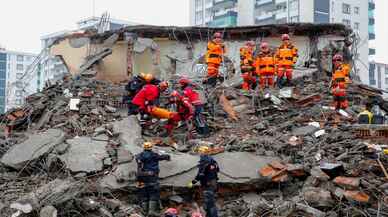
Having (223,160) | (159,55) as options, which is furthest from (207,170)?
(159,55)

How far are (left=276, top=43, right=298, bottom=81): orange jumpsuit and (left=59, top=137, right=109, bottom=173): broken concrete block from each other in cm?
600

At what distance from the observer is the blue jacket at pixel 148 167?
10930 millimetres

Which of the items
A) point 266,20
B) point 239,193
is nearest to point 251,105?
point 239,193

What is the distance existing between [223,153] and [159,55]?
886 centimetres

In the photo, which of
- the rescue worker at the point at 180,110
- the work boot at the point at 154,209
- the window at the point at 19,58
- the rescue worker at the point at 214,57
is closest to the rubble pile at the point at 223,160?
the work boot at the point at 154,209

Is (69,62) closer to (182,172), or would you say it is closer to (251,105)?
(251,105)

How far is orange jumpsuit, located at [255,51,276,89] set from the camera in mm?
16672

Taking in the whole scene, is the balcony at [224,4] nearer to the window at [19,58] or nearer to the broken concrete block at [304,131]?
the window at [19,58]

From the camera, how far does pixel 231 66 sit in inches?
800

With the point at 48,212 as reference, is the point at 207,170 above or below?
above

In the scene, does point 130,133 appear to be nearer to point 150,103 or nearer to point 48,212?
point 150,103

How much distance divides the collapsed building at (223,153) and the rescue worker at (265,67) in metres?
0.77

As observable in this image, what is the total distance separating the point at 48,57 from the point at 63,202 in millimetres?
12516

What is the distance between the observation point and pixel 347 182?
1094 cm
